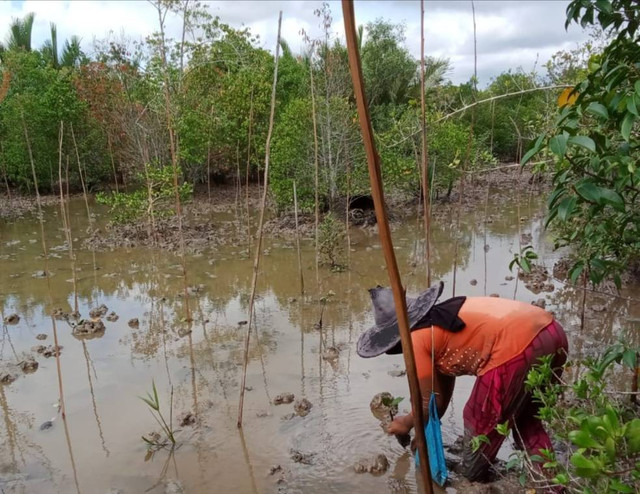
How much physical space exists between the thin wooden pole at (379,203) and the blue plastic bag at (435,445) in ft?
4.34

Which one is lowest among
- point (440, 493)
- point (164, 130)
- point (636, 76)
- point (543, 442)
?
point (440, 493)

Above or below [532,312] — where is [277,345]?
below

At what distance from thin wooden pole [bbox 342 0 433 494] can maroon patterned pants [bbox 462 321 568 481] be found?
1495 millimetres

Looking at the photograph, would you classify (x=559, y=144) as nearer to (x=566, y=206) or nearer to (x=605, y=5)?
(x=566, y=206)

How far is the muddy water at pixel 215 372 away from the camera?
3.07 m

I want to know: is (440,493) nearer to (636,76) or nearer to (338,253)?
(636,76)

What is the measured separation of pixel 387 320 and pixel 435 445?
663 mm

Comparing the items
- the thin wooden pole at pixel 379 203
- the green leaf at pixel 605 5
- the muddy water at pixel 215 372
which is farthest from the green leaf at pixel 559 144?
the muddy water at pixel 215 372

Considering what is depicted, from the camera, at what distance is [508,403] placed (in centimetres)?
243

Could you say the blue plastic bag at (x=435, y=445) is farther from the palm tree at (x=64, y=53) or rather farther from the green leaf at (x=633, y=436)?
the palm tree at (x=64, y=53)

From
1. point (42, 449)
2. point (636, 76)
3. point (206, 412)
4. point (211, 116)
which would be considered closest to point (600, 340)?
point (206, 412)

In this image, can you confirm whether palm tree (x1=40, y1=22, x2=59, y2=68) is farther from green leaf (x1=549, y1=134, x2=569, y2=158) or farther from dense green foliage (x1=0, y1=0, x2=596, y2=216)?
green leaf (x1=549, y1=134, x2=569, y2=158)

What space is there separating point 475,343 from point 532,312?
11.9 inches

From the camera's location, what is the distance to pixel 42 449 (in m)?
3.33
